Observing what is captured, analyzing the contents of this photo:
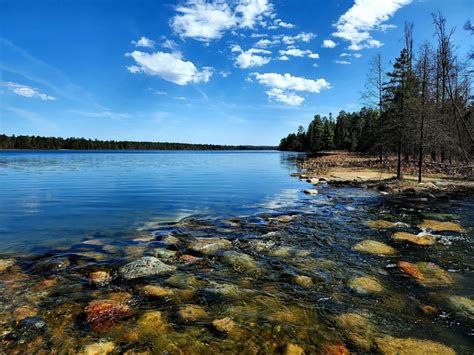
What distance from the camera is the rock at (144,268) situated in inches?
252

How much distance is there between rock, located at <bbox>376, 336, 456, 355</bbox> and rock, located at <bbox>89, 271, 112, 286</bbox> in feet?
16.8

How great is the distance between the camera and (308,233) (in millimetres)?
9789

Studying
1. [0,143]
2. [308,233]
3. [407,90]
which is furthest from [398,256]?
[0,143]

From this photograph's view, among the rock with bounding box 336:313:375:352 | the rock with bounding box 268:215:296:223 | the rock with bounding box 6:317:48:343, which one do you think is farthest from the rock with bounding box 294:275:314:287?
the rock with bounding box 268:215:296:223

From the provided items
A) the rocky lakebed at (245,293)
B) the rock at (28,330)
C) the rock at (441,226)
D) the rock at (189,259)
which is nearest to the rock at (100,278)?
the rocky lakebed at (245,293)

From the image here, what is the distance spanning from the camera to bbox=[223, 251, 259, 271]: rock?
6.94 m

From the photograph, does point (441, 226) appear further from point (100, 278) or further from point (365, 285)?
point (100, 278)

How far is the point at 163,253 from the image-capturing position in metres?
7.84

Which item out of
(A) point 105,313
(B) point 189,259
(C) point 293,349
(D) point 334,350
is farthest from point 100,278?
(D) point 334,350

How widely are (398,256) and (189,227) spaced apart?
22.1 ft

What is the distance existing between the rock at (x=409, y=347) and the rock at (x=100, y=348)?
3708 millimetres

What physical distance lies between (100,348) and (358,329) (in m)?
3.76

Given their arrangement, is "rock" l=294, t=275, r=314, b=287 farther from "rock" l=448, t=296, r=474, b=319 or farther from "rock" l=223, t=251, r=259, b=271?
"rock" l=448, t=296, r=474, b=319

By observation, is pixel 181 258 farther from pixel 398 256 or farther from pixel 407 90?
pixel 407 90
